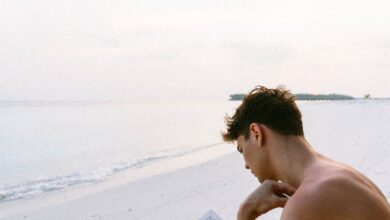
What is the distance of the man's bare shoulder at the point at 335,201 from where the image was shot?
6.64 ft

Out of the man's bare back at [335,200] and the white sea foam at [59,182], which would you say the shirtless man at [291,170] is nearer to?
the man's bare back at [335,200]

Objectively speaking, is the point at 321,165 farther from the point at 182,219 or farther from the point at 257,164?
the point at 182,219

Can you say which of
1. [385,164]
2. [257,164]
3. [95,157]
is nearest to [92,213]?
[385,164]

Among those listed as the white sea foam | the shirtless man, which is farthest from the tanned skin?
the white sea foam

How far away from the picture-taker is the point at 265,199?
2773 millimetres

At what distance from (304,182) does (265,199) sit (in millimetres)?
645

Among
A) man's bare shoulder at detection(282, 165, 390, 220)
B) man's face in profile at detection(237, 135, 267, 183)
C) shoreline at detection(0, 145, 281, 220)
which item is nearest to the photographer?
man's bare shoulder at detection(282, 165, 390, 220)

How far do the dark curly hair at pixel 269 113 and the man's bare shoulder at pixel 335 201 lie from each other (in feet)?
0.97

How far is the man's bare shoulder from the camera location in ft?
6.64

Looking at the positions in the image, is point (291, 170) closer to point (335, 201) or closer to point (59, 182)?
point (335, 201)

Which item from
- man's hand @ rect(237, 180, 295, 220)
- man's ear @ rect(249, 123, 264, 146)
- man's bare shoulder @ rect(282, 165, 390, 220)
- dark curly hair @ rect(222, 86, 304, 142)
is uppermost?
dark curly hair @ rect(222, 86, 304, 142)

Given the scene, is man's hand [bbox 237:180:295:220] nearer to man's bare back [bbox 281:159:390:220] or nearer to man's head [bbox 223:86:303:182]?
man's head [bbox 223:86:303:182]

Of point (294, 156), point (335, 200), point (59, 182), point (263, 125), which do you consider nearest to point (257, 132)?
point (263, 125)

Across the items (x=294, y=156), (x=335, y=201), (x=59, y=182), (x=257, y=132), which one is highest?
(x=257, y=132)
